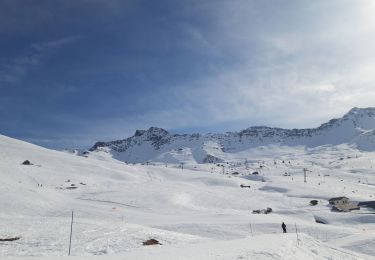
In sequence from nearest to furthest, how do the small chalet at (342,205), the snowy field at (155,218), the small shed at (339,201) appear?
the snowy field at (155,218) < the small chalet at (342,205) < the small shed at (339,201)

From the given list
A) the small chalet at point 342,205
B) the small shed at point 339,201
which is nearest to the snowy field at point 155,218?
the small chalet at point 342,205

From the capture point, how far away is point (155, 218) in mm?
57219

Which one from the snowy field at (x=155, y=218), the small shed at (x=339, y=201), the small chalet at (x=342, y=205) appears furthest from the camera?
the small shed at (x=339, y=201)

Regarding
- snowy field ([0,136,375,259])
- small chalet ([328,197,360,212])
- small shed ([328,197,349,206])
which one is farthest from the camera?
small shed ([328,197,349,206])

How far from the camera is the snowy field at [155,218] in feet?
81.9

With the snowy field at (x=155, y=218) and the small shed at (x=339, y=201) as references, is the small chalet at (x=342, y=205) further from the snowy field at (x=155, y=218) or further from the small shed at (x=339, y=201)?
the snowy field at (x=155, y=218)

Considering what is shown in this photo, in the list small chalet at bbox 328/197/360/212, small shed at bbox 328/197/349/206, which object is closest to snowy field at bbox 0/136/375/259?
small chalet at bbox 328/197/360/212

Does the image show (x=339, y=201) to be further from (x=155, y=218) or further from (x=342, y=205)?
(x=155, y=218)

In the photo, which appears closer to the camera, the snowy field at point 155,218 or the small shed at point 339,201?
the snowy field at point 155,218

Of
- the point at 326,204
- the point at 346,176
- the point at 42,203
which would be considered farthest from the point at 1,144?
the point at 346,176

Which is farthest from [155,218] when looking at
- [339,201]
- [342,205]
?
[339,201]

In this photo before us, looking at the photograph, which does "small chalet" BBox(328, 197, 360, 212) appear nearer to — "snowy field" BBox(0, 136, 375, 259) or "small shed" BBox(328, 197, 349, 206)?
"small shed" BBox(328, 197, 349, 206)

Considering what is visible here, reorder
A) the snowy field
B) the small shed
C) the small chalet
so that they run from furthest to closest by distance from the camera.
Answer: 1. the small shed
2. the small chalet
3. the snowy field

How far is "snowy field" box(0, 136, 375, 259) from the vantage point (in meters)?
25.0
